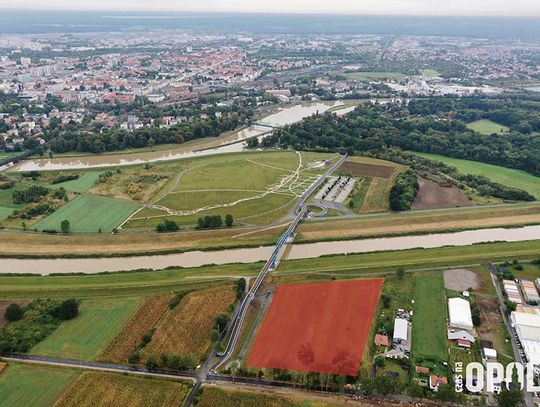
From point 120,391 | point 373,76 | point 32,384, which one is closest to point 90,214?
point 32,384

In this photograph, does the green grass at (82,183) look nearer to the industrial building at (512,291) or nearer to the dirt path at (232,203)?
the dirt path at (232,203)

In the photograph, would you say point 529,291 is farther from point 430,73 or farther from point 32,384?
point 430,73

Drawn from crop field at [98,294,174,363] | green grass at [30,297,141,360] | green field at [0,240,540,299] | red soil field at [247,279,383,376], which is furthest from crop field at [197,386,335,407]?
green field at [0,240,540,299]

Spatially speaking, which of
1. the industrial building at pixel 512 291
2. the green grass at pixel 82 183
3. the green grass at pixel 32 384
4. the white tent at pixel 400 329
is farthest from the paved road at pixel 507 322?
the green grass at pixel 82 183

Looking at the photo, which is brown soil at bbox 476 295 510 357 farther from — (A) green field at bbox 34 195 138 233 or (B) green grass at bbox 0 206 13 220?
(B) green grass at bbox 0 206 13 220

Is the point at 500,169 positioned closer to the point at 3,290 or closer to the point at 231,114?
the point at 231,114

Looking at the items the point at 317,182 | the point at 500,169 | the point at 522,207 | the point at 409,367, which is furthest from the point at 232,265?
the point at 500,169
